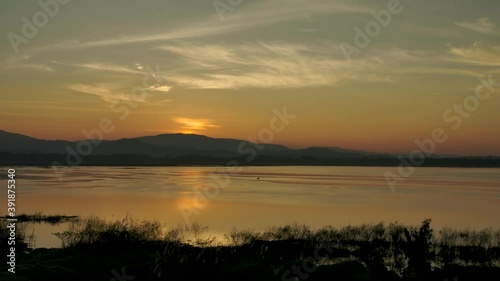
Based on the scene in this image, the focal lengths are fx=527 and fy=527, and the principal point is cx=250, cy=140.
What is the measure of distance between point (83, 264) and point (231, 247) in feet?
31.3

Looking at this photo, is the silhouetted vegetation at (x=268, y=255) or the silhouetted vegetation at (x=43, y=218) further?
the silhouetted vegetation at (x=43, y=218)

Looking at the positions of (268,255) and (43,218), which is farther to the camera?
(43,218)

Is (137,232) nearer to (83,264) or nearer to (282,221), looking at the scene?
(83,264)

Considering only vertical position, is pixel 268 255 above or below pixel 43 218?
below

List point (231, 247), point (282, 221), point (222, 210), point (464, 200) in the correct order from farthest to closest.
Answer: point (464, 200)
point (222, 210)
point (282, 221)
point (231, 247)

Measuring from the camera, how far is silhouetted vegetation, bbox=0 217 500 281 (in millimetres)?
17672

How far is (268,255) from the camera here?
984 inches

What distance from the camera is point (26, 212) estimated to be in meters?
42.8

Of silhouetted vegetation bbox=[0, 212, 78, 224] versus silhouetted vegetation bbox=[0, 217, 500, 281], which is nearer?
silhouetted vegetation bbox=[0, 217, 500, 281]

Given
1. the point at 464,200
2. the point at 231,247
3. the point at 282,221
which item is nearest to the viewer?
the point at 231,247

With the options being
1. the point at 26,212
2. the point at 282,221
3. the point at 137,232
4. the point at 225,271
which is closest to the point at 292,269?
the point at 225,271

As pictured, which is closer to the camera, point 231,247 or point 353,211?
point 231,247

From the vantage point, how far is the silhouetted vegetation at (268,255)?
1767cm

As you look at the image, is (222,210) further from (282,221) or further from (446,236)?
(446,236)
